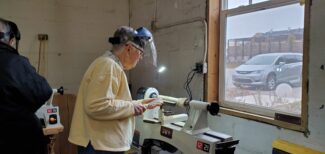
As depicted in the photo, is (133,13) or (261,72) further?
(133,13)

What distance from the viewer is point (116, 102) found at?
1572 mm

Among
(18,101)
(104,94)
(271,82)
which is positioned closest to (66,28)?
(18,101)

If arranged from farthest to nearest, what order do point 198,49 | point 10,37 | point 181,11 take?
1. point 181,11
2. point 198,49
3. point 10,37

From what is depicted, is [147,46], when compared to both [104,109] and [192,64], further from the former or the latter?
[192,64]

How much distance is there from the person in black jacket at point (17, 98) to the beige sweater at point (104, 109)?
291 millimetres

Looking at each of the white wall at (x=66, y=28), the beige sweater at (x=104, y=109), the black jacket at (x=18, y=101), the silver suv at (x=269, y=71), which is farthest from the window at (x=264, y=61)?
the white wall at (x=66, y=28)

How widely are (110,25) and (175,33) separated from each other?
3.66 ft

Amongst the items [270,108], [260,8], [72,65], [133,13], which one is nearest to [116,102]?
[270,108]

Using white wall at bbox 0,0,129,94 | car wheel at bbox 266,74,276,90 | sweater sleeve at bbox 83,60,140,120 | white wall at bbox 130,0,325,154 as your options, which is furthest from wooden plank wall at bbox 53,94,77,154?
car wheel at bbox 266,74,276,90

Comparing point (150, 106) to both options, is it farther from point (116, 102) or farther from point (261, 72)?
point (261, 72)

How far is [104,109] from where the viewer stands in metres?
1.52

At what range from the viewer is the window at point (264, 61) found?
194cm

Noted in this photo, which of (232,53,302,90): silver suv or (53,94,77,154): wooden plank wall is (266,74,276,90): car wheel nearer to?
(232,53,302,90): silver suv

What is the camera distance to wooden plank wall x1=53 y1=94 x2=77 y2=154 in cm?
317
